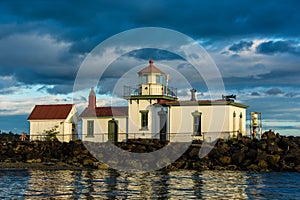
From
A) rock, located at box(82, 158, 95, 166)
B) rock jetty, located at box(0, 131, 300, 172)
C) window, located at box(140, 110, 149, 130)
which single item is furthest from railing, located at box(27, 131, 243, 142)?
rock, located at box(82, 158, 95, 166)

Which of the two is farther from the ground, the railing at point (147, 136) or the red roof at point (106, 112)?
the red roof at point (106, 112)

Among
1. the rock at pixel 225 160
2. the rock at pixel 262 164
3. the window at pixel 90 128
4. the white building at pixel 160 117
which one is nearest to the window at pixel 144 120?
the white building at pixel 160 117

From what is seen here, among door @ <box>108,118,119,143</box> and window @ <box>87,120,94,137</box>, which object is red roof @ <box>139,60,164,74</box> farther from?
window @ <box>87,120,94,137</box>

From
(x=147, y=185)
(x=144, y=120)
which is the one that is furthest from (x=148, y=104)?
(x=147, y=185)

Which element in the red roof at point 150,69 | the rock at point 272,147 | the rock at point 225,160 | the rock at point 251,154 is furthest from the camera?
the red roof at point 150,69

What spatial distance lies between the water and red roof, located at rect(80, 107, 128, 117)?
33.3 feet

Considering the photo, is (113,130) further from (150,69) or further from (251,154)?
(251,154)

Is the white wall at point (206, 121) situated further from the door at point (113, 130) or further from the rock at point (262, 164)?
the rock at point (262, 164)

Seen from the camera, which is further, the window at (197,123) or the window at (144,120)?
the window at (144,120)

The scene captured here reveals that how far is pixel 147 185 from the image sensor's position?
20.9 meters

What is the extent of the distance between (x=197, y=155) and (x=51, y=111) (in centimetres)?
1419

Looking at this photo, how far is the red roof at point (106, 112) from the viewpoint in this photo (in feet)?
121

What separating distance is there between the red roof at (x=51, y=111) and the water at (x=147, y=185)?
1219 centimetres

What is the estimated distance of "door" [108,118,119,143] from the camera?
1438 inches
